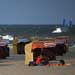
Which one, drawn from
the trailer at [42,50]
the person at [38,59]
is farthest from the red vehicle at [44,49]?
the person at [38,59]

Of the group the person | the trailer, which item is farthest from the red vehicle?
the person

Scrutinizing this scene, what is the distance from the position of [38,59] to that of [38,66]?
814 millimetres

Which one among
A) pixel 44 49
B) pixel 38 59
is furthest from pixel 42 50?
pixel 38 59

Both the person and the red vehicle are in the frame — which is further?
the person

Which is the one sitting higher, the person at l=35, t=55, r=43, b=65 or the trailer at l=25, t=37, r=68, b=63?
the trailer at l=25, t=37, r=68, b=63

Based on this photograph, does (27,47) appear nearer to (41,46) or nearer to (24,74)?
(41,46)

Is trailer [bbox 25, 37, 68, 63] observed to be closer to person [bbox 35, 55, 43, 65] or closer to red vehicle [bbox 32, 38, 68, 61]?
red vehicle [bbox 32, 38, 68, 61]

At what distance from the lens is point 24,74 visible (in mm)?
16469

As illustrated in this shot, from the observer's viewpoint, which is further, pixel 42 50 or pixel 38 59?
pixel 42 50

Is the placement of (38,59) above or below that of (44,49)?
below

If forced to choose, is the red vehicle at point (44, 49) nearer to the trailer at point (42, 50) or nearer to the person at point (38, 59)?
the trailer at point (42, 50)

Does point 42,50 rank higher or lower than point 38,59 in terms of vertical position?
higher

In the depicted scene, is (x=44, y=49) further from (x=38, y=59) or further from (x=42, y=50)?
(x=38, y=59)

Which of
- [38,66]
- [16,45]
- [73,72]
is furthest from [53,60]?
[16,45]
